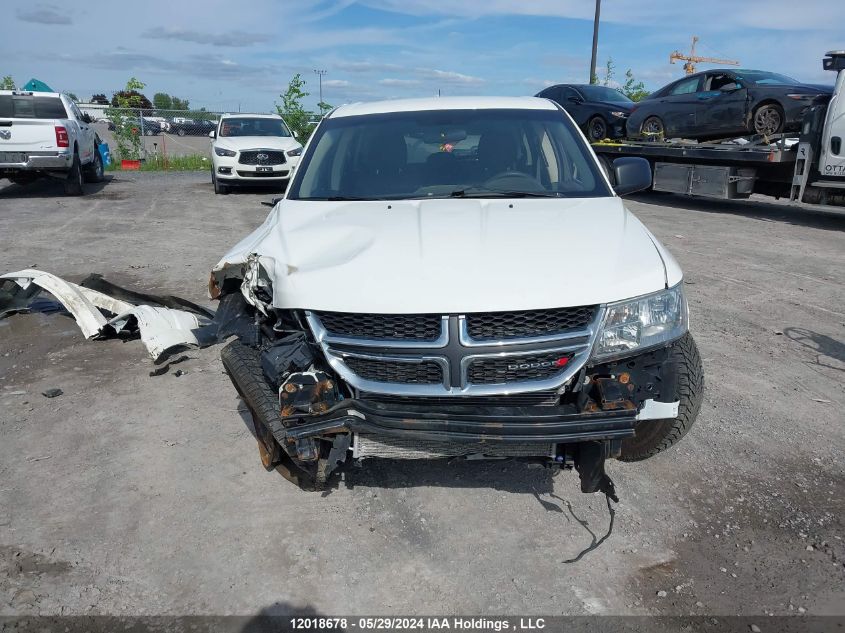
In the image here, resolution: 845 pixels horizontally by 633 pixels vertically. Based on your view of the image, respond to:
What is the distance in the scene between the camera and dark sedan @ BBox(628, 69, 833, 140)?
12.8 metres

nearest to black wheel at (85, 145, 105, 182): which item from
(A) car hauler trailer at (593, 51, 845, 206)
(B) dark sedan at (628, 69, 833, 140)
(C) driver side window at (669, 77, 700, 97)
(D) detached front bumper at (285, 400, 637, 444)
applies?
(A) car hauler trailer at (593, 51, 845, 206)

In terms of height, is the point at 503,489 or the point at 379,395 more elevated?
the point at 379,395

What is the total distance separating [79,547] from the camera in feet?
10.2

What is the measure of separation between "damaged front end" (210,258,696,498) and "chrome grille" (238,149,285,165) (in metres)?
13.6

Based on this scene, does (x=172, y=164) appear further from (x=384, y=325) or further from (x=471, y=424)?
(x=471, y=424)

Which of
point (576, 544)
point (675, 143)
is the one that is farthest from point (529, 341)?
point (675, 143)

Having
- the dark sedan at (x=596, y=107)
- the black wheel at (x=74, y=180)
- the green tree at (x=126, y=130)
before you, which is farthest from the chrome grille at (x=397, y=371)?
the green tree at (x=126, y=130)

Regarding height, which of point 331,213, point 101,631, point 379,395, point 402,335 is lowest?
point 101,631

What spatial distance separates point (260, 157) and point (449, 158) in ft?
40.8

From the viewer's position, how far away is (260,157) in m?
16.0

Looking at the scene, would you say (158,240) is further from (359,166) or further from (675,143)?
(675,143)

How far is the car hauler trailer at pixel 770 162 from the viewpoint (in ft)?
37.8

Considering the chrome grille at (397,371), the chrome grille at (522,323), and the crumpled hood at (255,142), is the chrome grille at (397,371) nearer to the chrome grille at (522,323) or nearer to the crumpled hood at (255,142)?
the chrome grille at (522,323)

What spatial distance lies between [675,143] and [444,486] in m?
13.1
